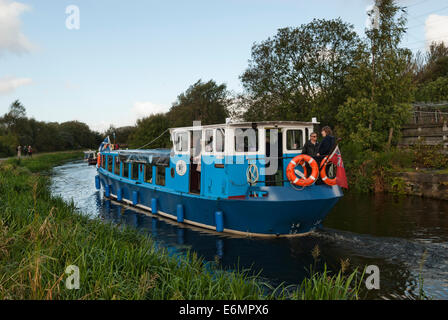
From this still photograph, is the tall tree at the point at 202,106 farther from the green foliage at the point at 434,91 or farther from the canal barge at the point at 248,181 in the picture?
the canal barge at the point at 248,181

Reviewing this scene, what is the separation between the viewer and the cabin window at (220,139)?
32.2 ft

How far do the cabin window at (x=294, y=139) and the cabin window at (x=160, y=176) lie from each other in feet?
15.9

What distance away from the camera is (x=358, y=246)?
8750 millimetres

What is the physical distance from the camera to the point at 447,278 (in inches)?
263

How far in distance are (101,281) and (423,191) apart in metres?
15.0

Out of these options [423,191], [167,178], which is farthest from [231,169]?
[423,191]

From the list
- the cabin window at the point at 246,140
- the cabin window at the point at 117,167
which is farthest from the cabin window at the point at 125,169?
the cabin window at the point at 246,140

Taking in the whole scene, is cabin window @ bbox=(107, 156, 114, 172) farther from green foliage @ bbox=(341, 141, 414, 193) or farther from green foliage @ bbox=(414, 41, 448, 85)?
green foliage @ bbox=(414, 41, 448, 85)

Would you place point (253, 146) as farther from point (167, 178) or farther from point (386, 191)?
point (386, 191)

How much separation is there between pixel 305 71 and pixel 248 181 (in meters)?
18.3

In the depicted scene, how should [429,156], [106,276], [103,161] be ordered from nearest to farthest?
[106,276], [429,156], [103,161]

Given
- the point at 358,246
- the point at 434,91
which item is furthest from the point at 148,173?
the point at 434,91

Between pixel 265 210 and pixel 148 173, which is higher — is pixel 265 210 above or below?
below

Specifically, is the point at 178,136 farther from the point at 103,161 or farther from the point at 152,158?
the point at 103,161
